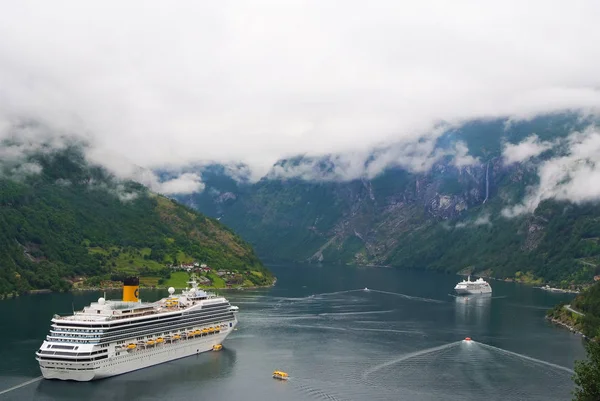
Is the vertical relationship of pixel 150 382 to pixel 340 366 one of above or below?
below

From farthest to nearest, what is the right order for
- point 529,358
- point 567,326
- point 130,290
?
point 567,326, point 529,358, point 130,290

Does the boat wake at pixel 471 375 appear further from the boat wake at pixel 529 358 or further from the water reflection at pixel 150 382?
Result: the water reflection at pixel 150 382

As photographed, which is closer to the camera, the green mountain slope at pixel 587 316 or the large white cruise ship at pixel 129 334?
the large white cruise ship at pixel 129 334

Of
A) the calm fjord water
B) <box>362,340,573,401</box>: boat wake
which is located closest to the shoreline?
the calm fjord water

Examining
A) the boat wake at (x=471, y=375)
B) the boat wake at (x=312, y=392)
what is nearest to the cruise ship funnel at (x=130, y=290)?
the boat wake at (x=312, y=392)

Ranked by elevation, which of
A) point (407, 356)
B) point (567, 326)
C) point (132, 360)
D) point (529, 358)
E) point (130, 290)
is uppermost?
point (130, 290)

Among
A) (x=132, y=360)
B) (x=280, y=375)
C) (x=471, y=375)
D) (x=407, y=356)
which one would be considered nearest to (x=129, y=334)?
(x=132, y=360)

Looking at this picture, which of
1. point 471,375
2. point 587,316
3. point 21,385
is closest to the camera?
point 21,385

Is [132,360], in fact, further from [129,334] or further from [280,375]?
[280,375]
